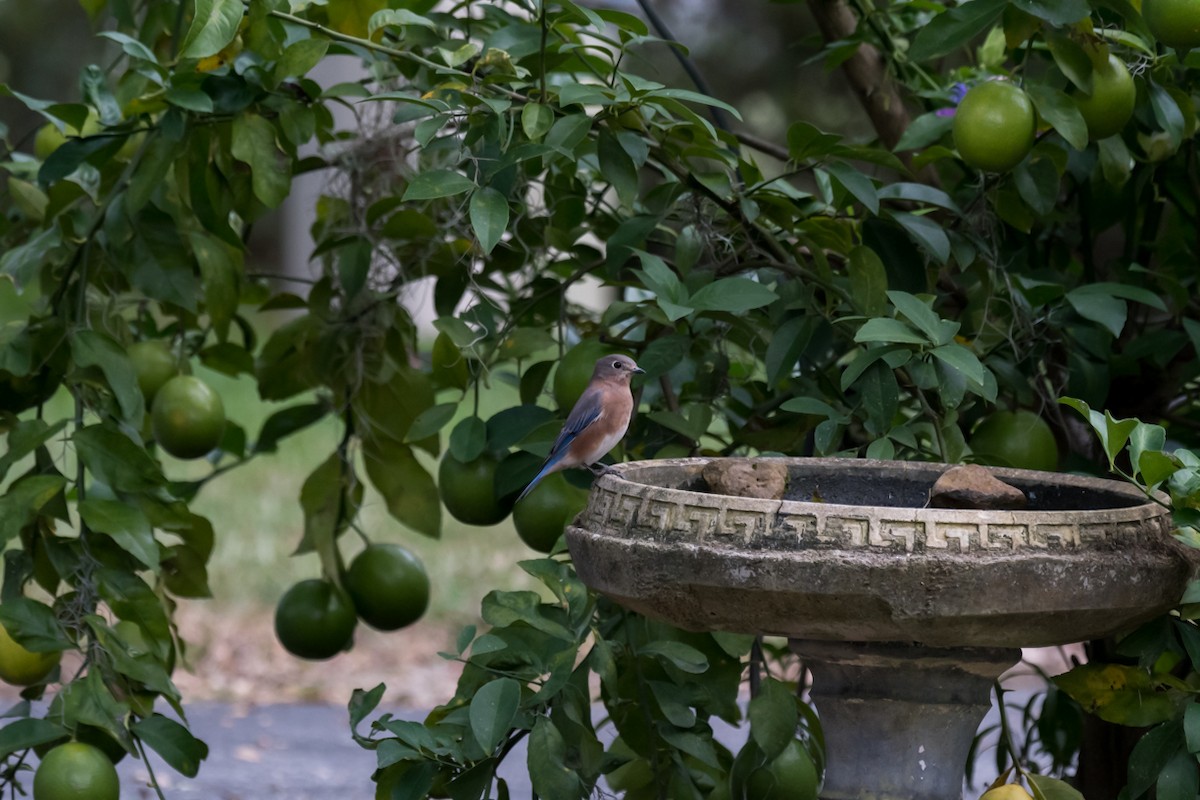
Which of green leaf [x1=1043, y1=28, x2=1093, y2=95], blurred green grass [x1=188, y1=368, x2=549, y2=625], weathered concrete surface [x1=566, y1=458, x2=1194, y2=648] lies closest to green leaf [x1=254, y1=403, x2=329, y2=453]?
weathered concrete surface [x1=566, y1=458, x2=1194, y2=648]

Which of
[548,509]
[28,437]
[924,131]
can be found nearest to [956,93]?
[924,131]

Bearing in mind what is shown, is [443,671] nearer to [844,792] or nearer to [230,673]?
[230,673]

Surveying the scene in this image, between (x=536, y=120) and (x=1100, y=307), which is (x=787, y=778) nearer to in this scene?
(x=1100, y=307)

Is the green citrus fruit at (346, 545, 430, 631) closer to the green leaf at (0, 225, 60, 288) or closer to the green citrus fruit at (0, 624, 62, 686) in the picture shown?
the green citrus fruit at (0, 624, 62, 686)

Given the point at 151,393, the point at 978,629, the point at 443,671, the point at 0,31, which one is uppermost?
the point at 978,629

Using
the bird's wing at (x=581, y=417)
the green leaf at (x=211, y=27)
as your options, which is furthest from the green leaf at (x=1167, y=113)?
the green leaf at (x=211, y=27)

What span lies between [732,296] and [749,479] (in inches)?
11.5

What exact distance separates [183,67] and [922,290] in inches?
44.5

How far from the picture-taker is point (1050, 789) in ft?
5.68

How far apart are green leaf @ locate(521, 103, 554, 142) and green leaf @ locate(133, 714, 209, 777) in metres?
0.95

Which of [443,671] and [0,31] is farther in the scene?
[0,31]

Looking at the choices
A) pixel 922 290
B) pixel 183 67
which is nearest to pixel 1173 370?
pixel 922 290

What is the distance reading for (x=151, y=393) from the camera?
2.41 m

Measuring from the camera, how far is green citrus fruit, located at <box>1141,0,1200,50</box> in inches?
70.7
